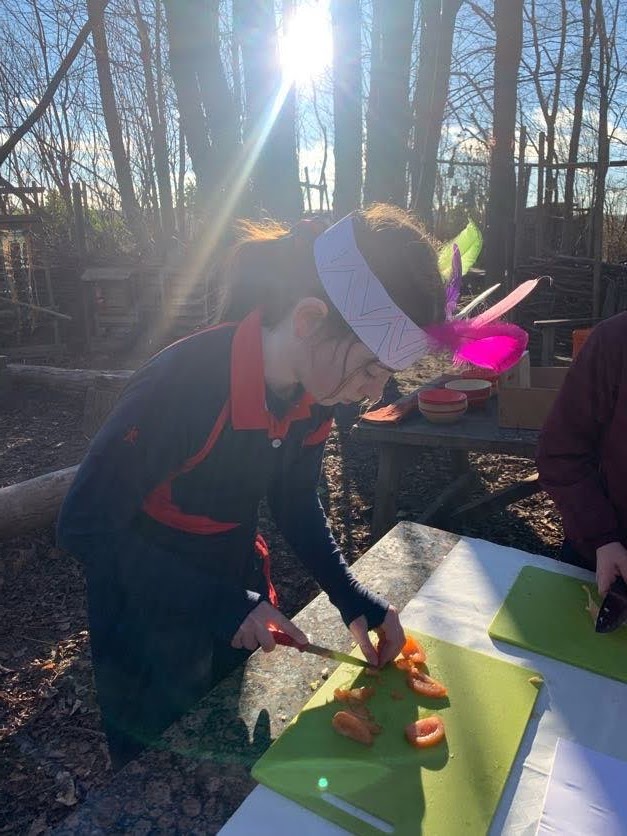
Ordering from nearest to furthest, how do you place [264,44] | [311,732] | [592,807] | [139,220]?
[592,807] < [311,732] < [264,44] < [139,220]

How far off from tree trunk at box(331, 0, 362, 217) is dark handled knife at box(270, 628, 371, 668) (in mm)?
5779

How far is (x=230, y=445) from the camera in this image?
53.2 inches

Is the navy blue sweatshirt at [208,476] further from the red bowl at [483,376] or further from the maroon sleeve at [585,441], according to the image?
the red bowl at [483,376]

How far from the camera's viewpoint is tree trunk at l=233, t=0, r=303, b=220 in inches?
257

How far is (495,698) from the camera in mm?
1241

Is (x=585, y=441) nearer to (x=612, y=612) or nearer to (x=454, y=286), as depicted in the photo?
(x=612, y=612)

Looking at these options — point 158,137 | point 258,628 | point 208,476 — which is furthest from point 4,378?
point 158,137

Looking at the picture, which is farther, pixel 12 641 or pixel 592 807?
pixel 12 641

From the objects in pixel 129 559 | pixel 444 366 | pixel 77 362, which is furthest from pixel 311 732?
pixel 77 362

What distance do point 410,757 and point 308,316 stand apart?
31.0 inches

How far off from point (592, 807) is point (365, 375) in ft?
2.69

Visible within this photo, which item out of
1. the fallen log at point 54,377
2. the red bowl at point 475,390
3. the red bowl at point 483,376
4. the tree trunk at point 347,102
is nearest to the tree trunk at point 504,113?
the tree trunk at point 347,102

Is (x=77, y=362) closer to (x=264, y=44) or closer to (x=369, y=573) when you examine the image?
(x=264, y=44)

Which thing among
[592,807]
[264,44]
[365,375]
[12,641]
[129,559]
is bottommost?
[12,641]
